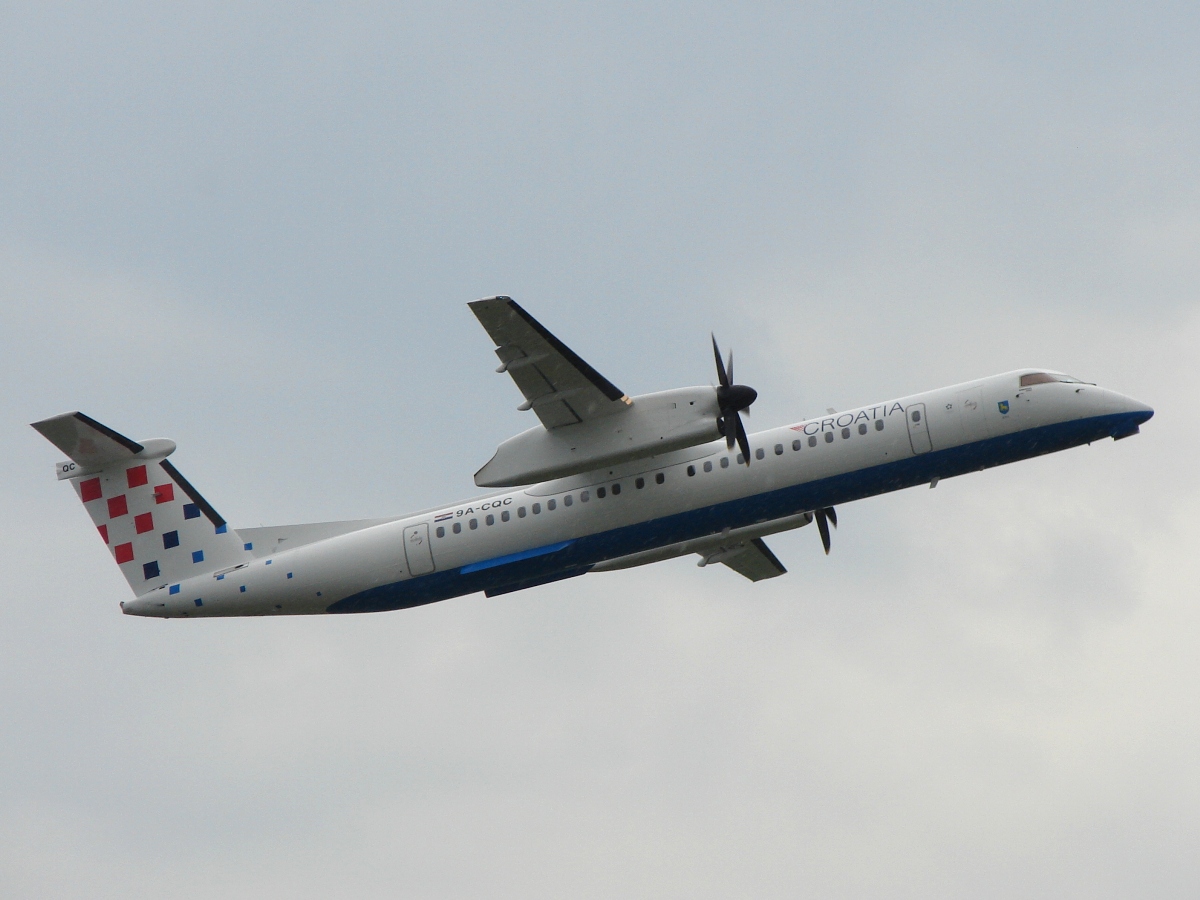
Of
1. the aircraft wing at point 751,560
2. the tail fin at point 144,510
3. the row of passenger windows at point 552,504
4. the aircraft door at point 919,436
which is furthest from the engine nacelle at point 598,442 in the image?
the tail fin at point 144,510

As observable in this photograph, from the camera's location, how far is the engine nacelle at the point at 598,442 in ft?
86.8

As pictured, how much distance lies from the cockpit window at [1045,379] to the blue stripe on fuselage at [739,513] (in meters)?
0.99

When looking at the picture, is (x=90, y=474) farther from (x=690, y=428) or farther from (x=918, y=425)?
(x=918, y=425)

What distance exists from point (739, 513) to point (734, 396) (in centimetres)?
292

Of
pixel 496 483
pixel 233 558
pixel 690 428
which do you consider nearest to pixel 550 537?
pixel 496 483

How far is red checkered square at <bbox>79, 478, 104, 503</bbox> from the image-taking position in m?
31.3

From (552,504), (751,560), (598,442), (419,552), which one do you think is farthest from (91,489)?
(751,560)

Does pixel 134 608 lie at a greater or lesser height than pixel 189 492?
lesser

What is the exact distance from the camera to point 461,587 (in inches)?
1148

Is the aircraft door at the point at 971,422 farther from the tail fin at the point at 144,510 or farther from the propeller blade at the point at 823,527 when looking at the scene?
the tail fin at the point at 144,510

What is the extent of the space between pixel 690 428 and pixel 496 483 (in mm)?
4244

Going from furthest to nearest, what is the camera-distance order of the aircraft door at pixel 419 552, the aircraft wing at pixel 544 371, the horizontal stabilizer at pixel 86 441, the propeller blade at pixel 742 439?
the horizontal stabilizer at pixel 86 441 < the aircraft door at pixel 419 552 < the propeller blade at pixel 742 439 < the aircraft wing at pixel 544 371

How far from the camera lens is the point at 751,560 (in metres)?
33.0

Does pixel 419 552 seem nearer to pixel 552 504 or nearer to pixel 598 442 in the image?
pixel 552 504
